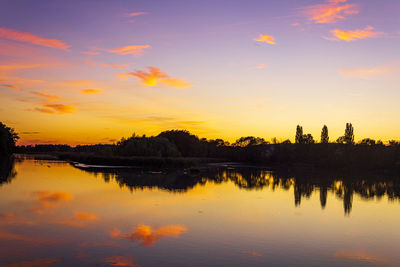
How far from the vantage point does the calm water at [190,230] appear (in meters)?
10.7

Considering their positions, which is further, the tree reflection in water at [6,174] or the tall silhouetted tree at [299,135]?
the tall silhouetted tree at [299,135]

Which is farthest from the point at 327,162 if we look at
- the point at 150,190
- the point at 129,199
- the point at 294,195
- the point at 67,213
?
the point at 67,213

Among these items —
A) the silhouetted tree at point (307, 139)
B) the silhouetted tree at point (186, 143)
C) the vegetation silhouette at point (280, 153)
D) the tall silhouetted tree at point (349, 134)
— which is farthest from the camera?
the silhouetted tree at point (186, 143)

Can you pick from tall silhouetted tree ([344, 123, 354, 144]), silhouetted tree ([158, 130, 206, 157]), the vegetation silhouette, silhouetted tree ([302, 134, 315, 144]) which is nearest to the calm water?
the vegetation silhouette

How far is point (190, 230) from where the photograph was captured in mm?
14219

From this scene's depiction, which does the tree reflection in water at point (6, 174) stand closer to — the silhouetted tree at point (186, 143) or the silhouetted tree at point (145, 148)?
the silhouetted tree at point (145, 148)

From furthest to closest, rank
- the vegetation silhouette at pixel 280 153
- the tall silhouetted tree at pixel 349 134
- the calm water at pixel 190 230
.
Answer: the tall silhouetted tree at pixel 349 134, the vegetation silhouette at pixel 280 153, the calm water at pixel 190 230

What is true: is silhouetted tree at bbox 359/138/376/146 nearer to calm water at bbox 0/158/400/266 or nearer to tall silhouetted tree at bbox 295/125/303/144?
tall silhouetted tree at bbox 295/125/303/144

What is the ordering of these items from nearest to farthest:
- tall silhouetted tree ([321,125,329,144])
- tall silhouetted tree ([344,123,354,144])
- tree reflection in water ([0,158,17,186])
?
tree reflection in water ([0,158,17,186]), tall silhouetted tree ([344,123,354,144]), tall silhouetted tree ([321,125,329,144])

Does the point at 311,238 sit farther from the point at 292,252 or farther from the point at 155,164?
the point at 155,164

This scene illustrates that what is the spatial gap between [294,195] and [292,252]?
15.8 meters

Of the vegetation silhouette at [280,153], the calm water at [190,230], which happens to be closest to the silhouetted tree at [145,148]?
the vegetation silhouette at [280,153]

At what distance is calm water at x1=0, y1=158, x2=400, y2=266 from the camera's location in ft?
35.1

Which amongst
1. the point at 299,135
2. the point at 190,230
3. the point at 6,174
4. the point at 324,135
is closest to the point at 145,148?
the point at 6,174
